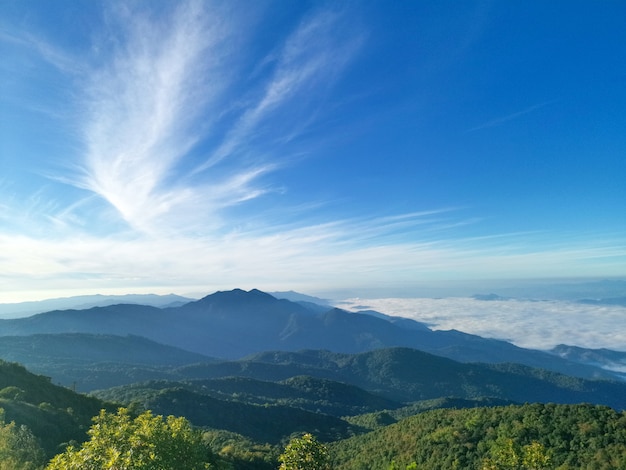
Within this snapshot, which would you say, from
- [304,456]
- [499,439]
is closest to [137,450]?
[304,456]

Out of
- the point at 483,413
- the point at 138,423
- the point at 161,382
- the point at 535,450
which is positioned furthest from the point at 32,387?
the point at 161,382

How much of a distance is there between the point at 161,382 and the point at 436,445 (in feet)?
523

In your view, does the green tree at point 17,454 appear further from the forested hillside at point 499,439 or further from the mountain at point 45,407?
the forested hillside at point 499,439

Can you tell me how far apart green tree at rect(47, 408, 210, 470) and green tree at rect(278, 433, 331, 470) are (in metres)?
6.96

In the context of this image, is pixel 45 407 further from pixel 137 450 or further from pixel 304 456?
pixel 137 450

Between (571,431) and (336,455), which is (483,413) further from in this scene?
(336,455)

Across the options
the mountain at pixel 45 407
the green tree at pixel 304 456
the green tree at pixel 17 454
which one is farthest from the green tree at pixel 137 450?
the mountain at pixel 45 407

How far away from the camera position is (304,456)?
83.6ft

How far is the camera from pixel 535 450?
3206 centimetres

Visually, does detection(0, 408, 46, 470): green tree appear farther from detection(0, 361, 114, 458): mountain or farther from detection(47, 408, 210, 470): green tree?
detection(0, 361, 114, 458): mountain

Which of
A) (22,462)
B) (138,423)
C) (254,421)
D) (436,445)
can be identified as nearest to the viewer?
(138,423)

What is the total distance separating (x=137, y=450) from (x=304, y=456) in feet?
43.0

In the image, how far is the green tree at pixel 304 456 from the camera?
25.1m

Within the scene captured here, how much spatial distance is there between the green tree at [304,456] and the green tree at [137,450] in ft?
22.8
